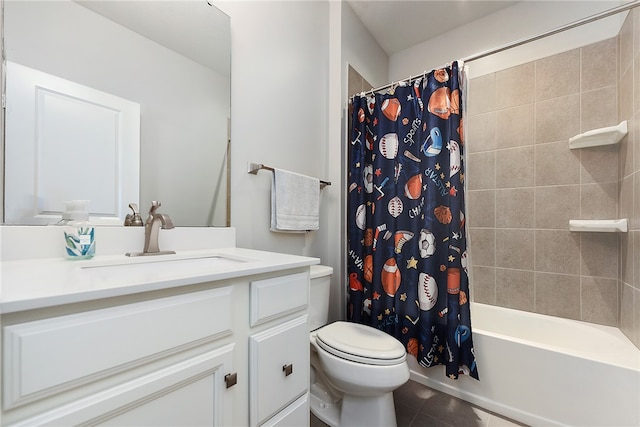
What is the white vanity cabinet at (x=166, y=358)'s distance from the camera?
1.43 feet

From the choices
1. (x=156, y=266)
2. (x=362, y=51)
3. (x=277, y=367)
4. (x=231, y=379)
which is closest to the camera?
(x=231, y=379)

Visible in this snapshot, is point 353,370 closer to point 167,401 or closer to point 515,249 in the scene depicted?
point 167,401

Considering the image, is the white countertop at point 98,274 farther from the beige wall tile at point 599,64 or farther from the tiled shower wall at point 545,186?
the beige wall tile at point 599,64

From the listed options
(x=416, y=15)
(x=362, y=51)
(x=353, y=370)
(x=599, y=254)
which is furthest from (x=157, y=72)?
(x=599, y=254)

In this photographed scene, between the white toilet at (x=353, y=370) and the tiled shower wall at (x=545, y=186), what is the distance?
1.22 m

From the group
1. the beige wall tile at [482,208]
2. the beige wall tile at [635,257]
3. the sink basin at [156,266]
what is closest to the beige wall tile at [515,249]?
the beige wall tile at [482,208]

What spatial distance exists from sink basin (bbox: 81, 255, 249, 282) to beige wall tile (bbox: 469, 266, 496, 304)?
184 cm

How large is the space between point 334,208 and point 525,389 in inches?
56.2

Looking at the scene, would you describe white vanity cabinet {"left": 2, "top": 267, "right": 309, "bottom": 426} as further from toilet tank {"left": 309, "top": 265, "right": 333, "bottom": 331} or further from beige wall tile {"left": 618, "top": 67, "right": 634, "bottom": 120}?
beige wall tile {"left": 618, "top": 67, "right": 634, "bottom": 120}

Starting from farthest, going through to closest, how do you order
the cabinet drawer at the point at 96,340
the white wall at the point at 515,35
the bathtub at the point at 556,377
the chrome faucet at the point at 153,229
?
1. the white wall at the point at 515,35
2. the bathtub at the point at 556,377
3. the chrome faucet at the point at 153,229
4. the cabinet drawer at the point at 96,340

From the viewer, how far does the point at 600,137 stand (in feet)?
5.09

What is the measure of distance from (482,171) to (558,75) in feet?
2.45

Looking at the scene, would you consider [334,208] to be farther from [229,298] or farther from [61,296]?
[61,296]

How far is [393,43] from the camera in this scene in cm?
242
